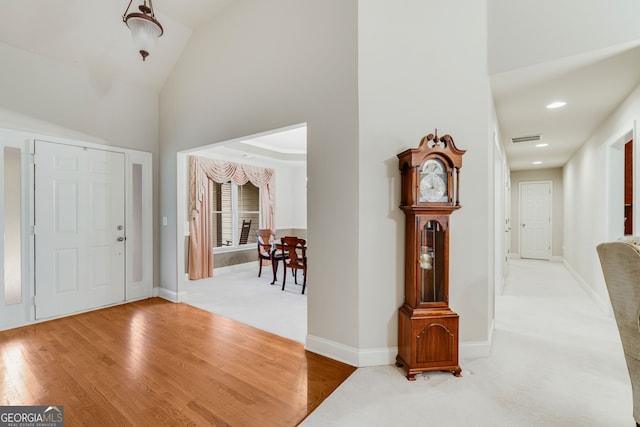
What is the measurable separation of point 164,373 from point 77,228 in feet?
8.24

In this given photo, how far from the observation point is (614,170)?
3.76 meters

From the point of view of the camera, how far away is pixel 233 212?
21.8 ft

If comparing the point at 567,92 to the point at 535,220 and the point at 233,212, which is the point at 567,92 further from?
the point at 535,220

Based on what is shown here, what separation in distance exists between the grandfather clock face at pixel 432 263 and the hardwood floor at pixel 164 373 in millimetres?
933

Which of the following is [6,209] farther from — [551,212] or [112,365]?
[551,212]

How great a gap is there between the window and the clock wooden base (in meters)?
4.86

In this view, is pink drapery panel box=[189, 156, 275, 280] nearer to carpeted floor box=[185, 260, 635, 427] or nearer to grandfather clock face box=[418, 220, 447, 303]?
carpeted floor box=[185, 260, 635, 427]

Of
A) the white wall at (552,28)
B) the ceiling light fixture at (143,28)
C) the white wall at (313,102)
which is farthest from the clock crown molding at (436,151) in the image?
the ceiling light fixture at (143,28)

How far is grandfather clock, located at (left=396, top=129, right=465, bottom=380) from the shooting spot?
2.20m

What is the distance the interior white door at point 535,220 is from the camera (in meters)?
7.97

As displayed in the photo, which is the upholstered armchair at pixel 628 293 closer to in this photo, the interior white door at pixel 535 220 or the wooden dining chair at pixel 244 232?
the wooden dining chair at pixel 244 232

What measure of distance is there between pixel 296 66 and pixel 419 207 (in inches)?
70.8

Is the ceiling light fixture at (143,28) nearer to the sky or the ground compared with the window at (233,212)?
nearer to the sky

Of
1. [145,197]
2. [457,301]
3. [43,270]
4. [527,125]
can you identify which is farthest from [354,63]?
[43,270]
